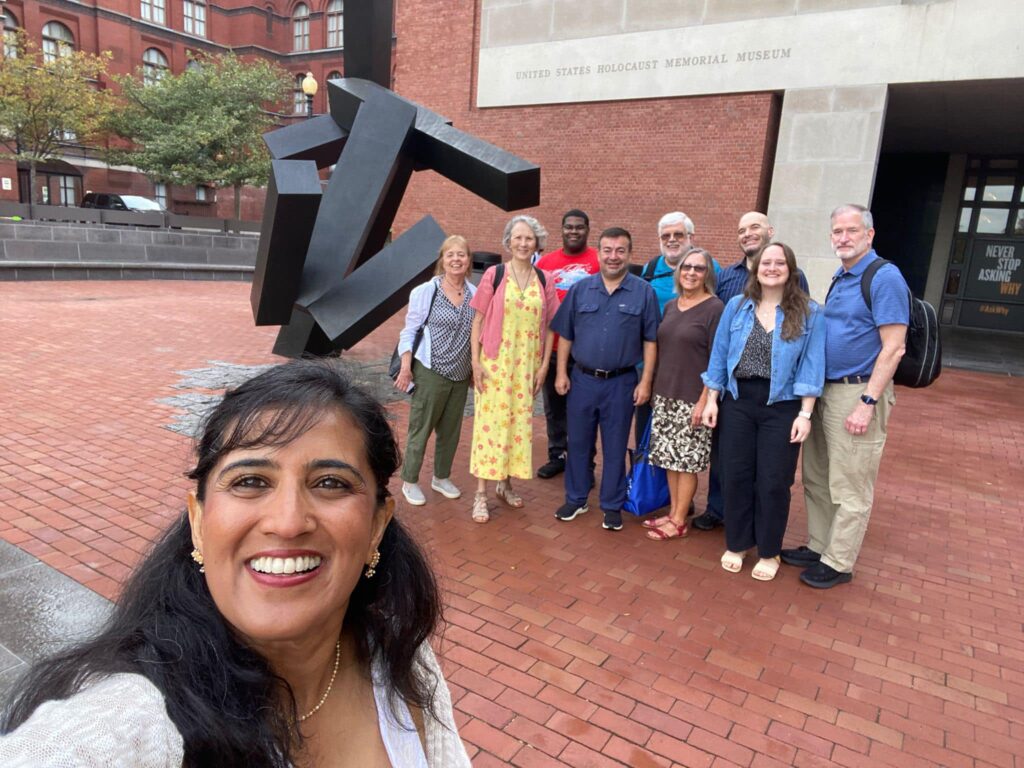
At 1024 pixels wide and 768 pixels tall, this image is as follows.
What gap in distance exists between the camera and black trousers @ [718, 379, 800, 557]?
367cm

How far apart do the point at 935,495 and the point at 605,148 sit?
34.4 ft

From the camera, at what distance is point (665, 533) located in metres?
4.28

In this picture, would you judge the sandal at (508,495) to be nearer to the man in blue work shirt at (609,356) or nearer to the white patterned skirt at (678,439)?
the man in blue work shirt at (609,356)

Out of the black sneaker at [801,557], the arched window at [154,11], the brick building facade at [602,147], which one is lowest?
the black sneaker at [801,557]

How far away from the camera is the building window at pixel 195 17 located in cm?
3719

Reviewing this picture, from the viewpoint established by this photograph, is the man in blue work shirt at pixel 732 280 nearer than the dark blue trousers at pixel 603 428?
No

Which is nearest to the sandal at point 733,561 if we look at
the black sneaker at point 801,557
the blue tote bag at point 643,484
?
the black sneaker at point 801,557

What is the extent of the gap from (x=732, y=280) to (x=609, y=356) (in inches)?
39.9

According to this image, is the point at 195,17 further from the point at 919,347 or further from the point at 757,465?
the point at 919,347

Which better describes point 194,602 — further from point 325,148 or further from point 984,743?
point 325,148

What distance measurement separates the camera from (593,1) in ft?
44.7

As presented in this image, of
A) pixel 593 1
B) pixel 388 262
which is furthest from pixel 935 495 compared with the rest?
pixel 593 1

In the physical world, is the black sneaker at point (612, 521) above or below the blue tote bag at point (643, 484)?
below

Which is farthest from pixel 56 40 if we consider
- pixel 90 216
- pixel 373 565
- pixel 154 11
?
pixel 373 565
